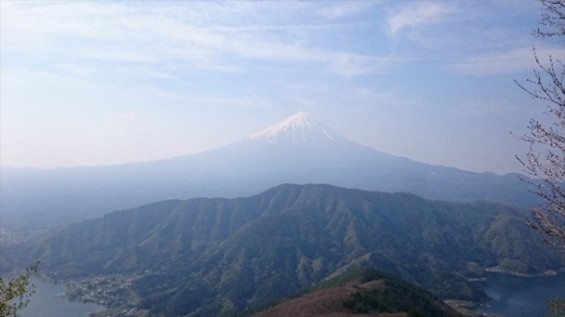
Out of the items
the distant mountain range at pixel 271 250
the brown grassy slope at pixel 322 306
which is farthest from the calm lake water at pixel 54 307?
the brown grassy slope at pixel 322 306

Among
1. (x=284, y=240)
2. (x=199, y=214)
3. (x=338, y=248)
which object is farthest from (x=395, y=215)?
(x=199, y=214)

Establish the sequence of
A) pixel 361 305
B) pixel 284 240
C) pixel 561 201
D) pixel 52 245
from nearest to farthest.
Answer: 1. pixel 561 201
2. pixel 361 305
3. pixel 284 240
4. pixel 52 245

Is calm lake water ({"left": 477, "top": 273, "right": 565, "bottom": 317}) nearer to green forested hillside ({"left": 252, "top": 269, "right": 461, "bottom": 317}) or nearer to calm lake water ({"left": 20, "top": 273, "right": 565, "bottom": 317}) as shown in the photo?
calm lake water ({"left": 20, "top": 273, "right": 565, "bottom": 317})

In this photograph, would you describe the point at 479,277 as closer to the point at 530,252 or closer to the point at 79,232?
the point at 530,252

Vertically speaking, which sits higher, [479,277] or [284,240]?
[284,240]

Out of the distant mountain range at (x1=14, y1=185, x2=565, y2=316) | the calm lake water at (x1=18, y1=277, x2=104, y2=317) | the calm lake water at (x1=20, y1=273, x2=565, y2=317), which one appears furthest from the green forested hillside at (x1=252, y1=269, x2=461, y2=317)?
the calm lake water at (x1=18, y1=277, x2=104, y2=317)

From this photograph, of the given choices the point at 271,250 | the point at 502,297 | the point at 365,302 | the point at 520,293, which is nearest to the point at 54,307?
the point at 271,250

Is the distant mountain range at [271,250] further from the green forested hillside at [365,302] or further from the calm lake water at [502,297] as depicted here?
the green forested hillside at [365,302]
